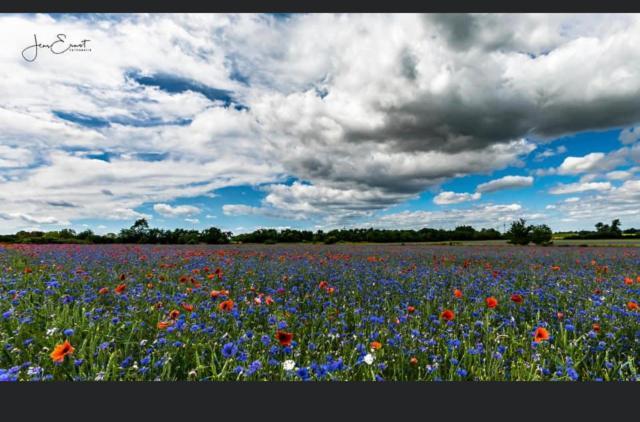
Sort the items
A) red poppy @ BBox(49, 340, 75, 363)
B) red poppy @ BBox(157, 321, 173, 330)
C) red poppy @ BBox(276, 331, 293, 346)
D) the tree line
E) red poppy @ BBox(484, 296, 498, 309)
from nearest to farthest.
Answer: red poppy @ BBox(49, 340, 75, 363) → red poppy @ BBox(276, 331, 293, 346) → red poppy @ BBox(157, 321, 173, 330) → red poppy @ BBox(484, 296, 498, 309) → the tree line

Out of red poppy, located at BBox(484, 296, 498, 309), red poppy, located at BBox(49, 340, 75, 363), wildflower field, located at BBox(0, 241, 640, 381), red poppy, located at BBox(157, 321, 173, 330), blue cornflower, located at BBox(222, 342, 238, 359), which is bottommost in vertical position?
wildflower field, located at BBox(0, 241, 640, 381)

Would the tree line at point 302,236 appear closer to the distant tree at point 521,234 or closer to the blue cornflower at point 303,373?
the distant tree at point 521,234

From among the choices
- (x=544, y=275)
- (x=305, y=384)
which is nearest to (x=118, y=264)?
(x=305, y=384)

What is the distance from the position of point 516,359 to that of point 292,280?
380cm

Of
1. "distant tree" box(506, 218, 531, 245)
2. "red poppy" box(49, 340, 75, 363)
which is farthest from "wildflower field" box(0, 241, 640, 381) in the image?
"distant tree" box(506, 218, 531, 245)

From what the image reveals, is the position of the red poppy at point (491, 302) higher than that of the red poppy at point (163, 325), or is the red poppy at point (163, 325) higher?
the red poppy at point (491, 302)

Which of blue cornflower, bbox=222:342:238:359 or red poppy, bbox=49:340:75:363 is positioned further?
blue cornflower, bbox=222:342:238:359

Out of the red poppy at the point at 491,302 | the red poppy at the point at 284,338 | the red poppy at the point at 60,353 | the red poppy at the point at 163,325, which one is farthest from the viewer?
the red poppy at the point at 491,302

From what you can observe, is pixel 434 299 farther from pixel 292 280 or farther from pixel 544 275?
pixel 544 275

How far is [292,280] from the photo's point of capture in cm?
570

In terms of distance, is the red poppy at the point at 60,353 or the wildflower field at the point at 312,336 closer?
the red poppy at the point at 60,353

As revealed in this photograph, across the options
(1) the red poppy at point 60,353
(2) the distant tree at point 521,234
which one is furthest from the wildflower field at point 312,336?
(2) the distant tree at point 521,234

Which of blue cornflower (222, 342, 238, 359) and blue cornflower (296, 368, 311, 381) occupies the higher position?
blue cornflower (222, 342, 238, 359)

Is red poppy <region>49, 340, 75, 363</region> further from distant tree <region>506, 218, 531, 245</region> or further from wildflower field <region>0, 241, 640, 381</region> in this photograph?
distant tree <region>506, 218, 531, 245</region>
